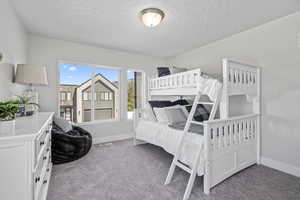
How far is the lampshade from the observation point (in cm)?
185

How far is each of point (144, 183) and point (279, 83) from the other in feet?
8.51

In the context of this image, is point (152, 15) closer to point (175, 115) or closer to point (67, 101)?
point (175, 115)

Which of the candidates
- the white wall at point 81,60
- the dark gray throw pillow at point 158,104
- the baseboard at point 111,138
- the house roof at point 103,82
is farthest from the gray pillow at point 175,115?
the house roof at point 103,82

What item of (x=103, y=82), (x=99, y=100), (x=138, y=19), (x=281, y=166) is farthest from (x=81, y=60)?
(x=281, y=166)

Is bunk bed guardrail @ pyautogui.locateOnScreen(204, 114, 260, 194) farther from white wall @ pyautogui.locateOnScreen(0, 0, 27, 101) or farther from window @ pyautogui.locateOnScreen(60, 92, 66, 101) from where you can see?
window @ pyautogui.locateOnScreen(60, 92, 66, 101)

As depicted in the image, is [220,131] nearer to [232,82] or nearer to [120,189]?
[232,82]

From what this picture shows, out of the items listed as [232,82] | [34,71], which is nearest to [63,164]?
[34,71]

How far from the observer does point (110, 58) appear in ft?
12.1

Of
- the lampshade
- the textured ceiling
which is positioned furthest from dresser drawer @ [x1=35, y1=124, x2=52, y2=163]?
the textured ceiling

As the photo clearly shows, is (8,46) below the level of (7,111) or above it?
above

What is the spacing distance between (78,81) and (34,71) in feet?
5.14

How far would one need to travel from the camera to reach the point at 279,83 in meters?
2.25

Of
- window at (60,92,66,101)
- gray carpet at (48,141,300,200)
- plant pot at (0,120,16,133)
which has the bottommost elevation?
gray carpet at (48,141,300,200)

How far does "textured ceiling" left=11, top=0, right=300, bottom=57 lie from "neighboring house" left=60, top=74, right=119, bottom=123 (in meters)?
1.09
